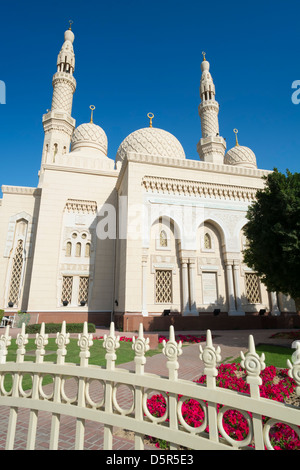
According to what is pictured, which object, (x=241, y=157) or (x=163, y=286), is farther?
(x=241, y=157)

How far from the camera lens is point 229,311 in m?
14.2

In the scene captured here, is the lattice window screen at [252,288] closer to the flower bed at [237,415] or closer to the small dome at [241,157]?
the flower bed at [237,415]

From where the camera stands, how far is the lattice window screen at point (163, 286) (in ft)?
45.6

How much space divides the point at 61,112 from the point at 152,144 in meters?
7.56

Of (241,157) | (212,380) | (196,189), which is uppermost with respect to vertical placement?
(241,157)

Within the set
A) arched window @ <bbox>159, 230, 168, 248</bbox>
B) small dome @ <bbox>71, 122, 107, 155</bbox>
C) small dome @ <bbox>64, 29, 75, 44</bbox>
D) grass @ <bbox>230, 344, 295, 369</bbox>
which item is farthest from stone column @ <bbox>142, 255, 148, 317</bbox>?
small dome @ <bbox>64, 29, 75, 44</bbox>

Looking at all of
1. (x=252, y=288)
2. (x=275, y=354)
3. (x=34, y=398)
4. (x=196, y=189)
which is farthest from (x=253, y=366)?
(x=252, y=288)

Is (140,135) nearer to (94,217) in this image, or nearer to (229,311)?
(94,217)

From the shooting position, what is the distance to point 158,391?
6.18 ft

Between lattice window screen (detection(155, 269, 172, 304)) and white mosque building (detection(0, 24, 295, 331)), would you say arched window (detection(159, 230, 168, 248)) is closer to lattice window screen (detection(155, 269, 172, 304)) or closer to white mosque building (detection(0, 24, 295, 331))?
white mosque building (detection(0, 24, 295, 331))

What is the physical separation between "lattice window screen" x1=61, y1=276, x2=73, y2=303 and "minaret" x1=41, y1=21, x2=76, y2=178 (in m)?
9.47

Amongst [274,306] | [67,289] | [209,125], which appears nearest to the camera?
[274,306]

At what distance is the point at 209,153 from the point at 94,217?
1164 cm

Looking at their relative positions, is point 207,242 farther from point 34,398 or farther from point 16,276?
point 34,398
